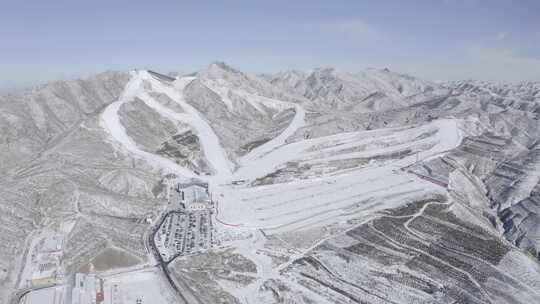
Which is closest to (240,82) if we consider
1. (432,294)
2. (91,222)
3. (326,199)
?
(326,199)

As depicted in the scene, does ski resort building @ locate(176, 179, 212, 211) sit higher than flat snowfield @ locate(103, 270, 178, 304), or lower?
higher

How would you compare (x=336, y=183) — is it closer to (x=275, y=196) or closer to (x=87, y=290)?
(x=275, y=196)

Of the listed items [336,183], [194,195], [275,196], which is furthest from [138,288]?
[336,183]

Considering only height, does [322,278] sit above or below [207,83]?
below

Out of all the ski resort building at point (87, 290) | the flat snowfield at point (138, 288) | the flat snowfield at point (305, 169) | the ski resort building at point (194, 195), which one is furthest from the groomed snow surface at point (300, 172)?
the ski resort building at point (87, 290)

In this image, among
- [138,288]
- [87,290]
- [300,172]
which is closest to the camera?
[87,290]

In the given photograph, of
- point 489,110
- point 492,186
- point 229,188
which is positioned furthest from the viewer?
point 489,110

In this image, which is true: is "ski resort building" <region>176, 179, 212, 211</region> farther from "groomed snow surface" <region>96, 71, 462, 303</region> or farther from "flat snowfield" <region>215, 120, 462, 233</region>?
"flat snowfield" <region>215, 120, 462, 233</region>

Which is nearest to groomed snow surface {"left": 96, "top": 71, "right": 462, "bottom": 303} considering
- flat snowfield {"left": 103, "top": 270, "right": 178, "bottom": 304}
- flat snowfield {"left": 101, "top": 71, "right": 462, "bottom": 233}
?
flat snowfield {"left": 101, "top": 71, "right": 462, "bottom": 233}

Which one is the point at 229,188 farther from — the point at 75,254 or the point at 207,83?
the point at 207,83
